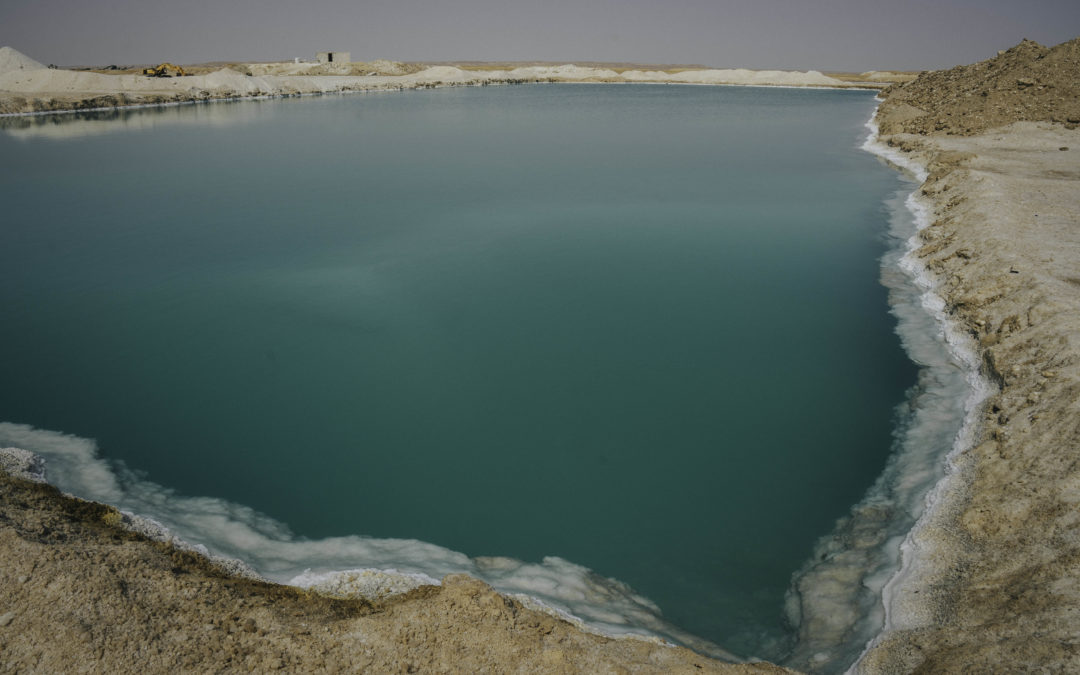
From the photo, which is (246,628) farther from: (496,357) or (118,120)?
(118,120)

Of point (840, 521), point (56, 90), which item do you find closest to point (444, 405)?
point (840, 521)

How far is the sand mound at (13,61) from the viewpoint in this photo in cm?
4867

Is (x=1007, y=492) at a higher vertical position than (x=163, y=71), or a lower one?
lower

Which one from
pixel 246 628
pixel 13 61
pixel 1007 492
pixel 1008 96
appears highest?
pixel 13 61

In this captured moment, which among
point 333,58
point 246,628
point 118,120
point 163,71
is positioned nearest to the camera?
point 246,628

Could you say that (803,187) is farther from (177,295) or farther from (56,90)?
(56,90)

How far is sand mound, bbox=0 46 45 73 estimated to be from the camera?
4867cm

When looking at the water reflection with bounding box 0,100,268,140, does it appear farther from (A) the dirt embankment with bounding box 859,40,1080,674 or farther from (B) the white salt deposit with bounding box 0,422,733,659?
(A) the dirt embankment with bounding box 859,40,1080,674

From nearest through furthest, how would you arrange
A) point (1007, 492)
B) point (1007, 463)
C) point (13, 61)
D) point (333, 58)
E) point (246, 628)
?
point (246, 628) → point (1007, 492) → point (1007, 463) → point (13, 61) → point (333, 58)

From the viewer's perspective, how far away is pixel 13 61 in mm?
49312

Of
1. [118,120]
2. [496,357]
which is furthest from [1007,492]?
[118,120]

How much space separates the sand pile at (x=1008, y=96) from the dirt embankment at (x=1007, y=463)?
918cm

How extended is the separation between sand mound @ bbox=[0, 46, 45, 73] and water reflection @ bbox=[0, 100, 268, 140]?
1502cm

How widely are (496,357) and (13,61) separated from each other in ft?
202
